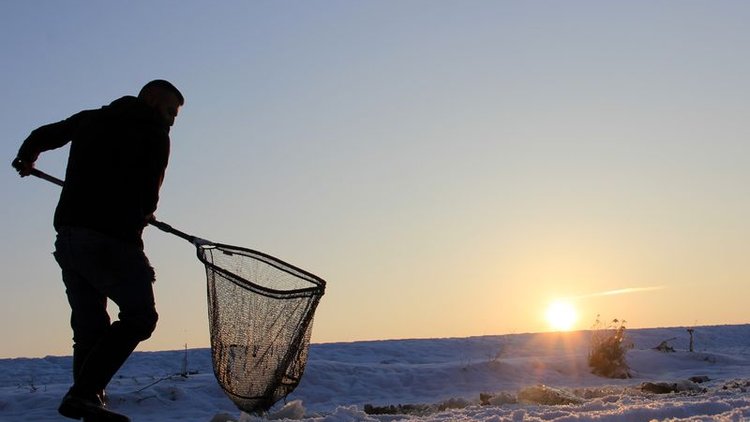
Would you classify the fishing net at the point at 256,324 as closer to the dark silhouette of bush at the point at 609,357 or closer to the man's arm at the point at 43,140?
the man's arm at the point at 43,140

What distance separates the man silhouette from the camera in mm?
4184

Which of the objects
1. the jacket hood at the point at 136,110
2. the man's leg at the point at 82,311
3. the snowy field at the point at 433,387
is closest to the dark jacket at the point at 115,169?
the jacket hood at the point at 136,110

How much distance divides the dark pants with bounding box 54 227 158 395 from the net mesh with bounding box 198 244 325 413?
1108 mm

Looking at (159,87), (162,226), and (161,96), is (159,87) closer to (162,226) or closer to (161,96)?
(161,96)

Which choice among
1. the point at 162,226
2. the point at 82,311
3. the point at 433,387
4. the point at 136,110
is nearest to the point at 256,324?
the point at 162,226

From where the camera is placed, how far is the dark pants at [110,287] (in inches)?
164

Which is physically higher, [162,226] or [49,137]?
[49,137]

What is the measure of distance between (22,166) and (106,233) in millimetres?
734

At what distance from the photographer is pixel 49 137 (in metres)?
4.60

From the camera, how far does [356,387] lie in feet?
31.4

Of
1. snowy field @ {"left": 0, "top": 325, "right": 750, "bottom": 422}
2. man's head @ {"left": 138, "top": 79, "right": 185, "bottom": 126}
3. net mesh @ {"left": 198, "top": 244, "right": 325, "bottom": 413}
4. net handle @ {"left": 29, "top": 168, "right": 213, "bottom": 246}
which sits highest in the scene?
man's head @ {"left": 138, "top": 79, "right": 185, "bottom": 126}

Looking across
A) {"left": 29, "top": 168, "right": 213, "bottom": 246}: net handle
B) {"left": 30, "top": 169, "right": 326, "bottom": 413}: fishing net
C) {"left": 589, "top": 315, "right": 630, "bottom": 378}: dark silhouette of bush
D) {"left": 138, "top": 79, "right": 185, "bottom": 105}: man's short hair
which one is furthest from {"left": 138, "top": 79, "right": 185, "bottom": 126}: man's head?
{"left": 589, "top": 315, "right": 630, "bottom": 378}: dark silhouette of bush

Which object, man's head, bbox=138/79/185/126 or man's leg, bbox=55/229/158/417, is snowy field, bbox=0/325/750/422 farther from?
man's head, bbox=138/79/185/126

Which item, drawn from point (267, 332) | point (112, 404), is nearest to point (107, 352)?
point (267, 332)
